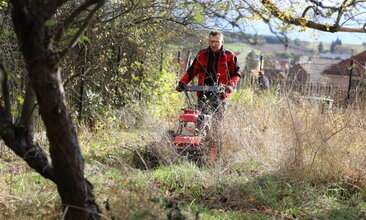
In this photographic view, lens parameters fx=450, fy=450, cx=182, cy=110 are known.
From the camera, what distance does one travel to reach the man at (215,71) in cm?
589

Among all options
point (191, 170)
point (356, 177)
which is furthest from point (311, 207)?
point (191, 170)

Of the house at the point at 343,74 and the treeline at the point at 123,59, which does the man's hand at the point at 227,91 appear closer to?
the treeline at the point at 123,59

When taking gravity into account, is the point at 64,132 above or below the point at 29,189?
above

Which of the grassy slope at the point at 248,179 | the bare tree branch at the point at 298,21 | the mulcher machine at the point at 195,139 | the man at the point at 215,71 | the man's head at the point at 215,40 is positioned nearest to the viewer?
the grassy slope at the point at 248,179

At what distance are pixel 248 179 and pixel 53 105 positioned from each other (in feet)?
9.21

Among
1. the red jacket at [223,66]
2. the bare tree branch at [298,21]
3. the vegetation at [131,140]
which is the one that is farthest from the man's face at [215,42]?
the bare tree branch at [298,21]

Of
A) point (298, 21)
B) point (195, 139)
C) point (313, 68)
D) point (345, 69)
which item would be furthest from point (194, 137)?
point (345, 69)

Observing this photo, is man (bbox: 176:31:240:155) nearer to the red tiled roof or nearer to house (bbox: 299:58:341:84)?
house (bbox: 299:58:341:84)

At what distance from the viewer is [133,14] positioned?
8203mm

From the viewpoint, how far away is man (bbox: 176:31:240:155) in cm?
589

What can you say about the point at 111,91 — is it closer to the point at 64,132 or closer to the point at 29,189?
the point at 29,189

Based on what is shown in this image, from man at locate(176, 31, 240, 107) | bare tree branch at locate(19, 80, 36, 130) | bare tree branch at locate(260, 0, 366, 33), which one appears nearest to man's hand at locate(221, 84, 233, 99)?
man at locate(176, 31, 240, 107)

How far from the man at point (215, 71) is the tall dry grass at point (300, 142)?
0.28 m

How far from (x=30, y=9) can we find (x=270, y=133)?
13.6ft
